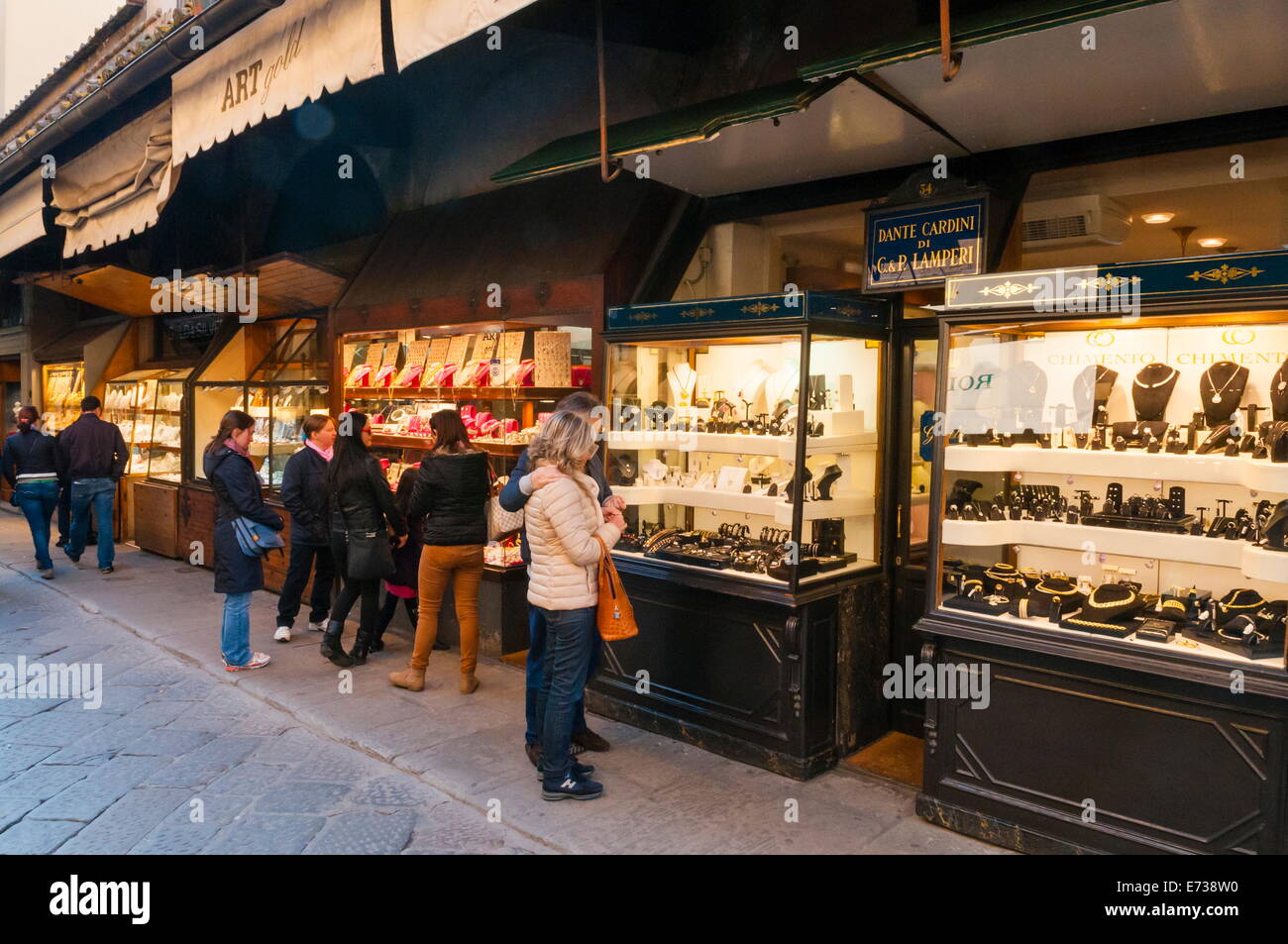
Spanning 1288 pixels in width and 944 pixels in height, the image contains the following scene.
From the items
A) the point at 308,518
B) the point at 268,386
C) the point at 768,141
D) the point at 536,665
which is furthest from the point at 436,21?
the point at 268,386

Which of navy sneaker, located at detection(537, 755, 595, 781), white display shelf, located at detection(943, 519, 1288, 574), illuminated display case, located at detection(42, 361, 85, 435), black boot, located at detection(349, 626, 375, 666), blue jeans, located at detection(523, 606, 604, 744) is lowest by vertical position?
navy sneaker, located at detection(537, 755, 595, 781)

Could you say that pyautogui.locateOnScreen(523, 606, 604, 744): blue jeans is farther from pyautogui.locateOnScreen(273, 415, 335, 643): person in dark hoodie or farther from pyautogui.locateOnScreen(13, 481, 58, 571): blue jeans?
pyautogui.locateOnScreen(13, 481, 58, 571): blue jeans

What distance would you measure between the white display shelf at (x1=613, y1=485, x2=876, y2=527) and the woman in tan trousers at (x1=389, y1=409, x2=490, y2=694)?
0.96 metres

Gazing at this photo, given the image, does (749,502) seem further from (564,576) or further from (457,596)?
(457,596)

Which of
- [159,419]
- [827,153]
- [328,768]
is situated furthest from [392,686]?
[159,419]

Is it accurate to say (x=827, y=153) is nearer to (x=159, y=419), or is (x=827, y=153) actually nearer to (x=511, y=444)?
(x=511, y=444)

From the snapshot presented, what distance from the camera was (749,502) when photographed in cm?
544

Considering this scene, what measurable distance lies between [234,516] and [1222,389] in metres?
5.89

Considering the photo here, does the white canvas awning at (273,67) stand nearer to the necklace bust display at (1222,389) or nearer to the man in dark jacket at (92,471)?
the necklace bust display at (1222,389)

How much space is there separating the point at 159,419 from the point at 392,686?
717 centimetres

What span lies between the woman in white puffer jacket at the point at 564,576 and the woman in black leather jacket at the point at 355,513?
7.60 feet

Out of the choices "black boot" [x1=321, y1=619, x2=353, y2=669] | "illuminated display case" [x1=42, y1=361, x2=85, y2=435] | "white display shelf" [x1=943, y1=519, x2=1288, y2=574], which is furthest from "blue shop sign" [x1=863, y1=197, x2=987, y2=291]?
"illuminated display case" [x1=42, y1=361, x2=85, y2=435]

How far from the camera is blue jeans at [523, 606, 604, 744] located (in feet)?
15.7

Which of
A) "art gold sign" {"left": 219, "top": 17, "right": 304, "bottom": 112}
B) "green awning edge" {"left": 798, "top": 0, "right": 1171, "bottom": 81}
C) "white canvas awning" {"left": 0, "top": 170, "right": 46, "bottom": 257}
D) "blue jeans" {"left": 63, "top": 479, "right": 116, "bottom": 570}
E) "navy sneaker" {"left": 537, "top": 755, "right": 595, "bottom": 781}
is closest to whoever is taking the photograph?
"green awning edge" {"left": 798, "top": 0, "right": 1171, "bottom": 81}
